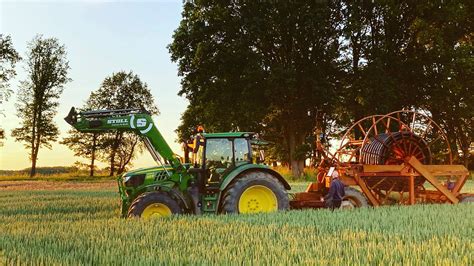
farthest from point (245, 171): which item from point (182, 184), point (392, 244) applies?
point (392, 244)

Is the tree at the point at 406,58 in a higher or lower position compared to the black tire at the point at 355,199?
higher

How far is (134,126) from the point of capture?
13.8 metres

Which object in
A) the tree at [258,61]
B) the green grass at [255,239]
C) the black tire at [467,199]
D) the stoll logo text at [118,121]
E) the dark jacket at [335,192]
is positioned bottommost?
the green grass at [255,239]

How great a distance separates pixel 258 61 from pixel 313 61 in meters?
4.14

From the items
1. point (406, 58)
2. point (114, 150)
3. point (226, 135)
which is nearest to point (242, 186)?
point (226, 135)

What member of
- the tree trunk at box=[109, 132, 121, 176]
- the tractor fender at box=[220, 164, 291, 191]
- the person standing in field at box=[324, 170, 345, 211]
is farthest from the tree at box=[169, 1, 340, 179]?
the tree trunk at box=[109, 132, 121, 176]

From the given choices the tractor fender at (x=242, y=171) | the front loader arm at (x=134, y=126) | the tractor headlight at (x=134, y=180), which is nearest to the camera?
the tractor fender at (x=242, y=171)

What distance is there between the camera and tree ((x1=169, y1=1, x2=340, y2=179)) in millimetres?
36469

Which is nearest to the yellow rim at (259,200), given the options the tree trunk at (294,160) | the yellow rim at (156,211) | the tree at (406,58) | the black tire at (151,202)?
the black tire at (151,202)

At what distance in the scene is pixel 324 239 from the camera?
966 cm

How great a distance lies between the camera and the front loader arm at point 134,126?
45.2 feet

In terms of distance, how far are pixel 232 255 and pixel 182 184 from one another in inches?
238

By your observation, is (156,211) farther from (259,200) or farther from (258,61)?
(258,61)

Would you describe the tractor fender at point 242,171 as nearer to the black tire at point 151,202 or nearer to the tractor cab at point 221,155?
the tractor cab at point 221,155
